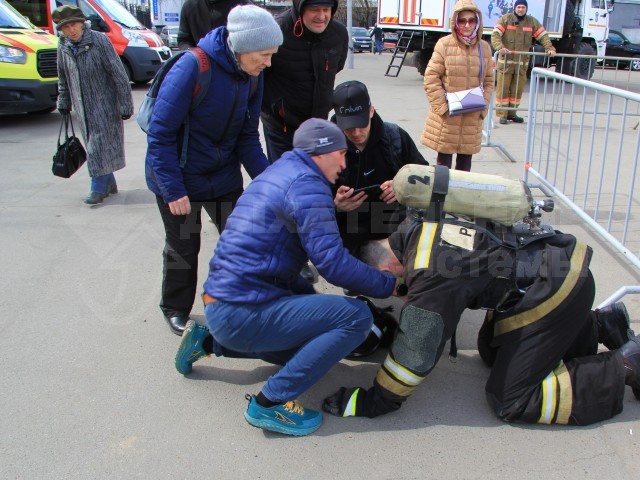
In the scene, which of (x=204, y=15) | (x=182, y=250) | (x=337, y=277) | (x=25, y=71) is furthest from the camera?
(x=25, y=71)

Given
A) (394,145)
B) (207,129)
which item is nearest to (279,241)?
(207,129)

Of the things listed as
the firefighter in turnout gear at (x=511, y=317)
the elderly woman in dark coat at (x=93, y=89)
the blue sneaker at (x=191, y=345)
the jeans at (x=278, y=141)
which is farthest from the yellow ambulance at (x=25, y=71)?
the firefighter in turnout gear at (x=511, y=317)

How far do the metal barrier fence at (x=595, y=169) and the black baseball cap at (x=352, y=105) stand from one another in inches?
60.6

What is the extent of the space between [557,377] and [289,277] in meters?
1.16

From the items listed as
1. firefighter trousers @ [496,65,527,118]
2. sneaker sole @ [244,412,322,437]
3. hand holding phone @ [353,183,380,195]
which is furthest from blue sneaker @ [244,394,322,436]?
firefighter trousers @ [496,65,527,118]

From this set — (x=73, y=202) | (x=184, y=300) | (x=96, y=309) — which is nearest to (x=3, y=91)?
(x=73, y=202)

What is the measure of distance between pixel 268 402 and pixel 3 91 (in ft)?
24.0

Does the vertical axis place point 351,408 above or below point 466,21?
below

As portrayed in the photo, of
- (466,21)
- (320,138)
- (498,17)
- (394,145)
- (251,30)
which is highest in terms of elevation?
(498,17)

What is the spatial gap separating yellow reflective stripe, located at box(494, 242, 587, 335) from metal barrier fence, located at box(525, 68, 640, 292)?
90 centimetres

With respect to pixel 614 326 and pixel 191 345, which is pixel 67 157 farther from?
pixel 614 326

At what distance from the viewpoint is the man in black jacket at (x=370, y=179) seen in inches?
121

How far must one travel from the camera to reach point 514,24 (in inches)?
357

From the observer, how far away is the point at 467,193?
2.35 meters
